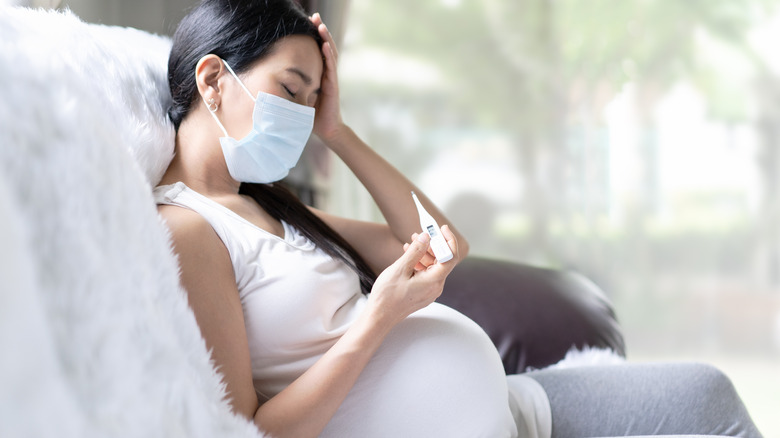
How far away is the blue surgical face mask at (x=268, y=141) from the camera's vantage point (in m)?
0.98

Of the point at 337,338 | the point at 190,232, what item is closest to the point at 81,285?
the point at 190,232

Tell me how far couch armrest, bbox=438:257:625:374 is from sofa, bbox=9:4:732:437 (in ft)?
2.61

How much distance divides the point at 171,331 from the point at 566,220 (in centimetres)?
292

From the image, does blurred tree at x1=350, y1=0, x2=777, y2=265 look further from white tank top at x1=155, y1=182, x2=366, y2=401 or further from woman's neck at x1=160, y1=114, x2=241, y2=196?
white tank top at x1=155, y1=182, x2=366, y2=401

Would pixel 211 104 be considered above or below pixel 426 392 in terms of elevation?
above

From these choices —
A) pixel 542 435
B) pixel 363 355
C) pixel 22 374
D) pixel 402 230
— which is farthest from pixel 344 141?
pixel 22 374

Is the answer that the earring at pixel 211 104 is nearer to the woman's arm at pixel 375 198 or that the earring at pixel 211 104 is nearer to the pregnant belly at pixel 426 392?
the woman's arm at pixel 375 198

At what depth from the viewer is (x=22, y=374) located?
18.2 inches

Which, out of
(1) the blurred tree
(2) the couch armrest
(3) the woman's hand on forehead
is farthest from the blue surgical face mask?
(1) the blurred tree

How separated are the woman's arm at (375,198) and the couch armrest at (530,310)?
0.80 ft

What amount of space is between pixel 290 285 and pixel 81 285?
0.37 metres

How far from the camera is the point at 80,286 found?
1.83ft

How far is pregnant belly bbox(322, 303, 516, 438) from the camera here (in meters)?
0.90

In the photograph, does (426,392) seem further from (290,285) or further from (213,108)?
(213,108)
